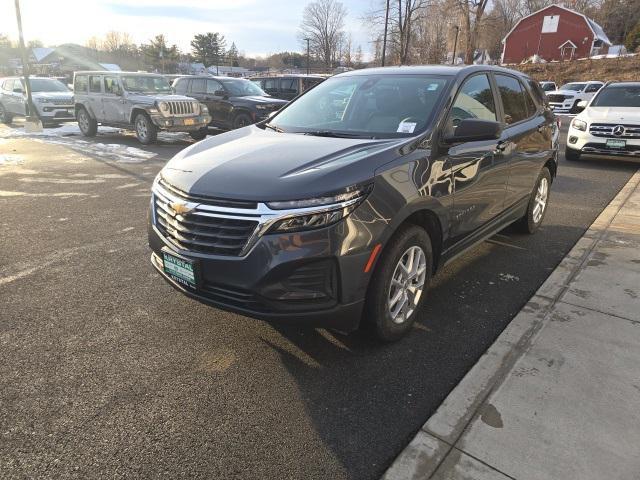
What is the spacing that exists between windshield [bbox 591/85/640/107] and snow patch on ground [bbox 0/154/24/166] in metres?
12.6

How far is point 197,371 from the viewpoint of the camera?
9.21 feet

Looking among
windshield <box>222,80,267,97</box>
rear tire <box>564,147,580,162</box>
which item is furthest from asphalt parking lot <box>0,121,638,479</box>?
windshield <box>222,80,267,97</box>

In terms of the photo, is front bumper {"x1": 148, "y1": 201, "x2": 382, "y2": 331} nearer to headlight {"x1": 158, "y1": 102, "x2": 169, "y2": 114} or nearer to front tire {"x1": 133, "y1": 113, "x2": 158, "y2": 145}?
headlight {"x1": 158, "y1": 102, "x2": 169, "y2": 114}

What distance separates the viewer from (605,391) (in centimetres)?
259

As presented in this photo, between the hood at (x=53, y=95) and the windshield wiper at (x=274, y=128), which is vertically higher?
the hood at (x=53, y=95)

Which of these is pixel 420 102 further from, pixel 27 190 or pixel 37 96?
pixel 37 96

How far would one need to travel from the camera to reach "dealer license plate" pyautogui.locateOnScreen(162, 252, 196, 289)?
271 centimetres

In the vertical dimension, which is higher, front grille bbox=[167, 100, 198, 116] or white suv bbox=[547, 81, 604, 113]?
white suv bbox=[547, 81, 604, 113]

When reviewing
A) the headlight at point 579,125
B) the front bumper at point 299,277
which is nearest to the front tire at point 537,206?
the front bumper at point 299,277

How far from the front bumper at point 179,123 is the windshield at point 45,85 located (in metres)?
7.68

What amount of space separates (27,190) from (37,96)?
35.1 ft

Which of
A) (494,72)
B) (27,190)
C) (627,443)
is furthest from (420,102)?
(27,190)

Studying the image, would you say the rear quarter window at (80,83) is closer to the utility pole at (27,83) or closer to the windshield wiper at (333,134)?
the utility pole at (27,83)

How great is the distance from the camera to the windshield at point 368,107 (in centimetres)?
336
